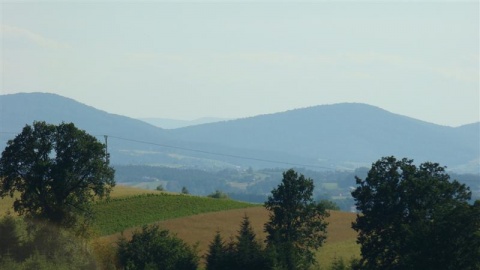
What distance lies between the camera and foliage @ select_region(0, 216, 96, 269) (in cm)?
6144

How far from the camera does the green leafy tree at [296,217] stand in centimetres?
6875

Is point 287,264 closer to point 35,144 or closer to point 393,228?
point 393,228

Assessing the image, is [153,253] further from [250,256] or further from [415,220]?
[415,220]

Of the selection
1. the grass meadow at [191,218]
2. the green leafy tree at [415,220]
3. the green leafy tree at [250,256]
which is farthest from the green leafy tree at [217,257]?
the grass meadow at [191,218]

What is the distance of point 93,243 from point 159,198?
4957 centimetres

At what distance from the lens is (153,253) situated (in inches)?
2542

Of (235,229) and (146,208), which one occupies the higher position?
(146,208)

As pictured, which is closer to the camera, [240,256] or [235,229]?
[240,256]

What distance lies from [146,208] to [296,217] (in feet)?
135

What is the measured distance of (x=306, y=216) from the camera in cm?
7025

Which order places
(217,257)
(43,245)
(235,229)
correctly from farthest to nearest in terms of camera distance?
(235,229)
(43,245)
(217,257)

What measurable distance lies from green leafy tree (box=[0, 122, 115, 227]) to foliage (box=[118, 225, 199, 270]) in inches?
306

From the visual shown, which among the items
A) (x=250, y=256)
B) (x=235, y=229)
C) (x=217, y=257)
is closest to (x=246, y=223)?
(x=217, y=257)

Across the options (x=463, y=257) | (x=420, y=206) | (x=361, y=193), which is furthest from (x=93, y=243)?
(x=463, y=257)
